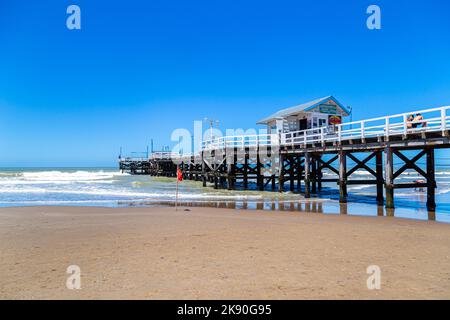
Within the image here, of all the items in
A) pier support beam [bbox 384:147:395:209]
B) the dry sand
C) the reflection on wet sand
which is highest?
pier support beam [bbox 384:147:395:209]

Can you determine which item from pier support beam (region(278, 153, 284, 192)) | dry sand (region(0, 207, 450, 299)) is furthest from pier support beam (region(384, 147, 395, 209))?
pier support beam (region(278, 153, 284, 192))

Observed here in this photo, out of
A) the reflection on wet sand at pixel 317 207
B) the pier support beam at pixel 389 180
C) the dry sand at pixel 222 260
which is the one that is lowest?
the reflection on wet sand at pixel 317 207

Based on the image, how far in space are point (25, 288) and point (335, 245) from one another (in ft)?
17.3

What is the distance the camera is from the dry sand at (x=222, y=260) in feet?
13.1

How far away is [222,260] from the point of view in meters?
5.29

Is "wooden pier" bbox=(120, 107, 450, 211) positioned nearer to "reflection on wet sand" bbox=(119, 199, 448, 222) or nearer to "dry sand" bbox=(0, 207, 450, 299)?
"reflection on wet sand" bbox=(119, 199, 448, 222)

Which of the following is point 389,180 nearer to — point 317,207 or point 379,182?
point 379,182

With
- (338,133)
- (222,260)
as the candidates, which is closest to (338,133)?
(338,133)

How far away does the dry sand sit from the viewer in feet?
13.1

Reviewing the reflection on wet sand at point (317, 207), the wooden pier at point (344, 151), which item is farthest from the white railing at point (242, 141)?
the reflection on wet sand at point (317, 207)

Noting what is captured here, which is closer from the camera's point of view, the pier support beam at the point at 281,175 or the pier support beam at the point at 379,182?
the pier support beam at the point at 379,182

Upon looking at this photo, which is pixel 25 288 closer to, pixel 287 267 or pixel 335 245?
pixel 287 267

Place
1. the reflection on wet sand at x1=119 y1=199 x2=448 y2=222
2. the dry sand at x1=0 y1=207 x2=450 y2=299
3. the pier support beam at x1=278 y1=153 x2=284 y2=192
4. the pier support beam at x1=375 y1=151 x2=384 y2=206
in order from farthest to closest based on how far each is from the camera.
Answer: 1. the pier support beam at x1=278 y1=153 x2=284 y2=192
2. the pier support beam at x1=375 y1=151 x2=384 y2=206
3. the reflection on wet sand at x1=119 y1=199 x2=448 y2=222
4. the dry sand at x1=0 y1=207 x2=450 y2=299

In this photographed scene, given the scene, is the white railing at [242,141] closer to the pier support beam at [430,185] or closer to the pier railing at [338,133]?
the pier railing at [338,133]
